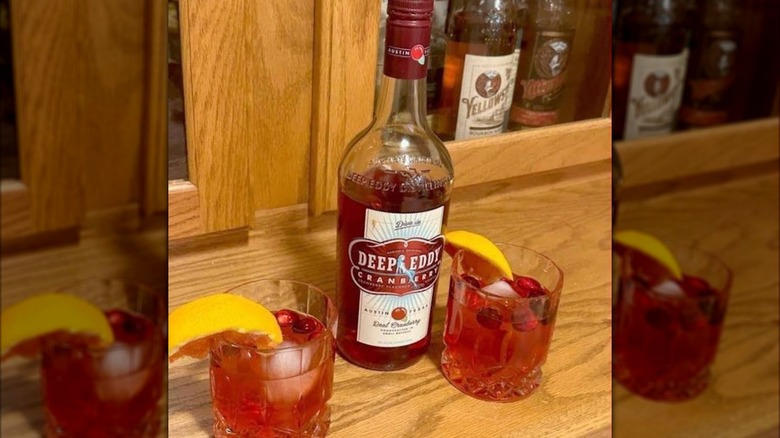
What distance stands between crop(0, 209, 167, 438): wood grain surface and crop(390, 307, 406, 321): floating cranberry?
190 mm

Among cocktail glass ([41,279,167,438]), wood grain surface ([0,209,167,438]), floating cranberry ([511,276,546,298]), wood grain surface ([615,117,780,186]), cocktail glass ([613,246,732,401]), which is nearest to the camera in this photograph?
wood grain surface ([0,209,167,438])

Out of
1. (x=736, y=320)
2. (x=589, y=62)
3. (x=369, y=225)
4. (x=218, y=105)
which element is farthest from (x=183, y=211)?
(x=736, y=320)

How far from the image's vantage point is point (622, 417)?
791 millimetres

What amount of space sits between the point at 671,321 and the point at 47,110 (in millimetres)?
629

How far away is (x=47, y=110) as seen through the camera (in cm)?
46

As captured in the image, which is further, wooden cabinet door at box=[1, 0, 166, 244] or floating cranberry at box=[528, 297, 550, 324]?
floating cranberry at box=[528, 297, 550, 324]

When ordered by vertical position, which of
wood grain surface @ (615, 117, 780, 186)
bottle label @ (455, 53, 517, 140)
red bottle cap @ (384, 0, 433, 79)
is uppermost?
red bottle cap @ (384, 0, 433, 79)

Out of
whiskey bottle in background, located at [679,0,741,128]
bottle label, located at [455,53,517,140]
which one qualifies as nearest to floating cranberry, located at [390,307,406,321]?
bottle label, located at [455,53,517,140]

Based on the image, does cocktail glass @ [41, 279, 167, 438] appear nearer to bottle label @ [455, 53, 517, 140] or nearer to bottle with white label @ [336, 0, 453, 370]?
bottle with white label @ [336, 0, 453, 370]

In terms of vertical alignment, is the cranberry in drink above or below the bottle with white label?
below

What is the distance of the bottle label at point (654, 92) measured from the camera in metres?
0.86

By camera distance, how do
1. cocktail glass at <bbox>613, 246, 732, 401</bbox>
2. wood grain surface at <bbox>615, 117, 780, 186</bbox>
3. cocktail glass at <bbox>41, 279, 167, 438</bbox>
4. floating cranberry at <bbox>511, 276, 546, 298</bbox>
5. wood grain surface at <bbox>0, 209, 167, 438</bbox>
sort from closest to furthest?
1. wood grain surface at <bbox>0, 209, 167, 438</bbox>
2. cocktail glass at <bbox>41, 279, 167, 438</bbox>
3. floating cranberry at <bbox>511, 276, 546, 298</bbox>
4. wood grain surface at <bbox>615, 117, 780, 186</bbox>
5. cocktail glass at <bbox>613, 246, 732, 401</bbox>

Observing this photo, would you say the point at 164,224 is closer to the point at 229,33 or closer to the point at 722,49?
the point at 229,33

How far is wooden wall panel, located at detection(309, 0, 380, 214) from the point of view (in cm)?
68
